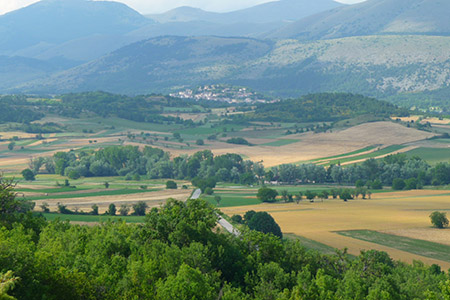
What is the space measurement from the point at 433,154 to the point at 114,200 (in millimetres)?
93622

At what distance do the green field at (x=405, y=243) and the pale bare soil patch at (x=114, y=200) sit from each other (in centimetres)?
3307

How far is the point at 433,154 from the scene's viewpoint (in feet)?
627

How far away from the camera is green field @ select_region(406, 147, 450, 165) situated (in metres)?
181

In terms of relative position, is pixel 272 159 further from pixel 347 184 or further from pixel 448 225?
pixel 448 225

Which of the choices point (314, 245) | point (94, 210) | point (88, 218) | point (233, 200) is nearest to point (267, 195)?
point (233, 200)

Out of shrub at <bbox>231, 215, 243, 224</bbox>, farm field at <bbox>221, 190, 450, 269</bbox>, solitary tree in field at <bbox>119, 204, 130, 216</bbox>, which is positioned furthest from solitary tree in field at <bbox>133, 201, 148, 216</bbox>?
shrub at <bbox>231, 215, 243, 224</bbox>

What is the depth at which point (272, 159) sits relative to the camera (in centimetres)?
19588

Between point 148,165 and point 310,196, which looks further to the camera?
point 148,165

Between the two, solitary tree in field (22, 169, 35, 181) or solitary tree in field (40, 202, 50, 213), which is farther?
solitary tree in field (22, 169, 35, 181)

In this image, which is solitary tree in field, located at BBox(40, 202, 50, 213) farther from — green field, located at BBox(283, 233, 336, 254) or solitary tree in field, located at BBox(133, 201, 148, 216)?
green field, located at BBox(283, 233, 336, 254)

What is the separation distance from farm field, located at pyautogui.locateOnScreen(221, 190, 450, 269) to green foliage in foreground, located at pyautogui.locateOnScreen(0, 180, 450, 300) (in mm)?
12578

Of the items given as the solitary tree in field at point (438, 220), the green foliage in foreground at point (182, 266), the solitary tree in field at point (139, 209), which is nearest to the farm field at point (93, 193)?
the solitary tree in field at point (139, 209)

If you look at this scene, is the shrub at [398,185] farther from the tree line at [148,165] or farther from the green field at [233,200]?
the green field at [233,200]

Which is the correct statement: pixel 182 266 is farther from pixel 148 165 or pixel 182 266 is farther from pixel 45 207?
pixel 148 165
